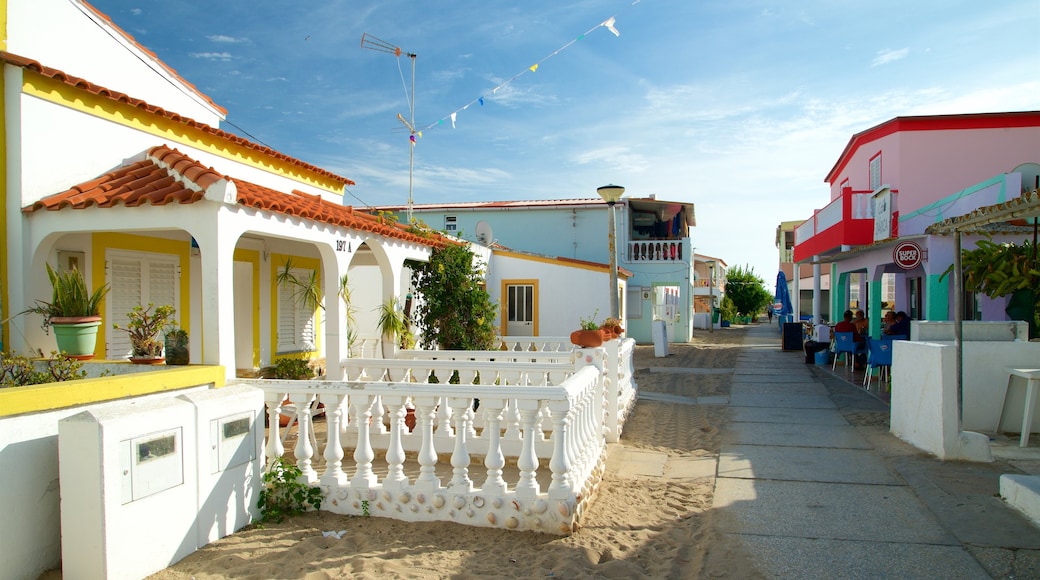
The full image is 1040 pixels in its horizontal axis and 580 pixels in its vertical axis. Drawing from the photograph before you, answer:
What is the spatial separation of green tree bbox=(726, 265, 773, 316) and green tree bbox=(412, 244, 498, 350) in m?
41.0

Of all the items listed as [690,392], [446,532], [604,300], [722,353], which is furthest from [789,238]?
[446,532]

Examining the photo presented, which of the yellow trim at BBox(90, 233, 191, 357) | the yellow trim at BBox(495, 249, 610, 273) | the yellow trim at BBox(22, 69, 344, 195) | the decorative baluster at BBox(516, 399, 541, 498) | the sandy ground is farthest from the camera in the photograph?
the yellow trim at BBox(495, 249, 610, 273)

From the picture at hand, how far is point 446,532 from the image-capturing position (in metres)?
4.68

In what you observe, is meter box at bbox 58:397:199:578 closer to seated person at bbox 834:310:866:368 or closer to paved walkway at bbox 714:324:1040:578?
paved walkway at bbox 714:324:1040:578

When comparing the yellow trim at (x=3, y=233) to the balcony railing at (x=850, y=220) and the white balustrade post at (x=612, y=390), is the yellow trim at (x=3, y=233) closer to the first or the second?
the white balustrade post at (x=612, y=390)

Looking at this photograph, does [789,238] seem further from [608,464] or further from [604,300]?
[608,464]

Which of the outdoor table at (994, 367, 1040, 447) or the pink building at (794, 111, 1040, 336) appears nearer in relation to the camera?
the outdoor table at (994, 367, 1040, 447)

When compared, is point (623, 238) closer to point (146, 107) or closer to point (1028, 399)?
point (1028, 399)

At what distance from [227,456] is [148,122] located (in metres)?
4.66

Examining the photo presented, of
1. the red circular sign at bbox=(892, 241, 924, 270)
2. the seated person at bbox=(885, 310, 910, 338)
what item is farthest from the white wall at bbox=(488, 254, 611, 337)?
the red circular sign at bbox=(892, 241, 924, 270)

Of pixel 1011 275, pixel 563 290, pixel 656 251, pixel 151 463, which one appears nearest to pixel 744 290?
pixel 656 251

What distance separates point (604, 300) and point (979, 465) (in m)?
12.5

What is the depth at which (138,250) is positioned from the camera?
7613mm

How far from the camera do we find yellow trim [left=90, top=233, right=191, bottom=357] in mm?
7035
